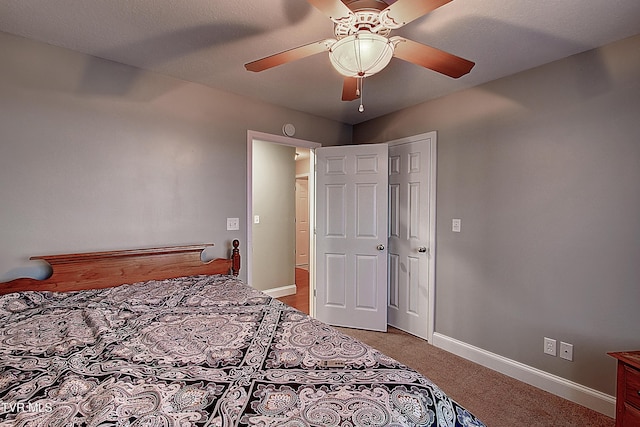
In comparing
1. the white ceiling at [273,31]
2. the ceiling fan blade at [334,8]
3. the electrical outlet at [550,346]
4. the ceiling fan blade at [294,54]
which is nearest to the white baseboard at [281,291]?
the white ceiling at [273,31]

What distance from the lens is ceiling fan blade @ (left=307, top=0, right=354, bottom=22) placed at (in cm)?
116

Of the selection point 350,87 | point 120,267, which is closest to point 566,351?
point 350,87

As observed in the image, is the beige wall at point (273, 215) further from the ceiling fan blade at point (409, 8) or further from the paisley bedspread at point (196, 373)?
the ceiling fan blade at point (409, 8)

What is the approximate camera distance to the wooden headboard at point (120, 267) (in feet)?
6.49

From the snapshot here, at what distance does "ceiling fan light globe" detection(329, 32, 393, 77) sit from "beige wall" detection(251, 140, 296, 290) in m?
2.98

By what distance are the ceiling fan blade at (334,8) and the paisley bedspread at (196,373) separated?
1.35 m

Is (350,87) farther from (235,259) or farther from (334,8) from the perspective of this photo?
(235,259)

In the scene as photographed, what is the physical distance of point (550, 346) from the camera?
2.22 metres

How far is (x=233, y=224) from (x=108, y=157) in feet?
3.59

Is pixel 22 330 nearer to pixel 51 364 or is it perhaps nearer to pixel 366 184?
pixel 51 364

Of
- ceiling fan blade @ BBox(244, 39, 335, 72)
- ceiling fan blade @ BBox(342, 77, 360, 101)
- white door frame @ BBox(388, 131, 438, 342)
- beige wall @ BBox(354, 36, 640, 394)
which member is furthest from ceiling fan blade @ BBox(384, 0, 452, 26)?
white door frame @ BBox(388, 131, 438, 342)

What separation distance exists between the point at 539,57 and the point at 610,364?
81.4 inches

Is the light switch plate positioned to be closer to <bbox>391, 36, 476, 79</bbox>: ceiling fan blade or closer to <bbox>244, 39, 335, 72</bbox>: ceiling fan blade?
<bbox>244, 39, 335, 72</bbox>: ceiling fan blade

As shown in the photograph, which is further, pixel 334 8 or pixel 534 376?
pixel 534 376
